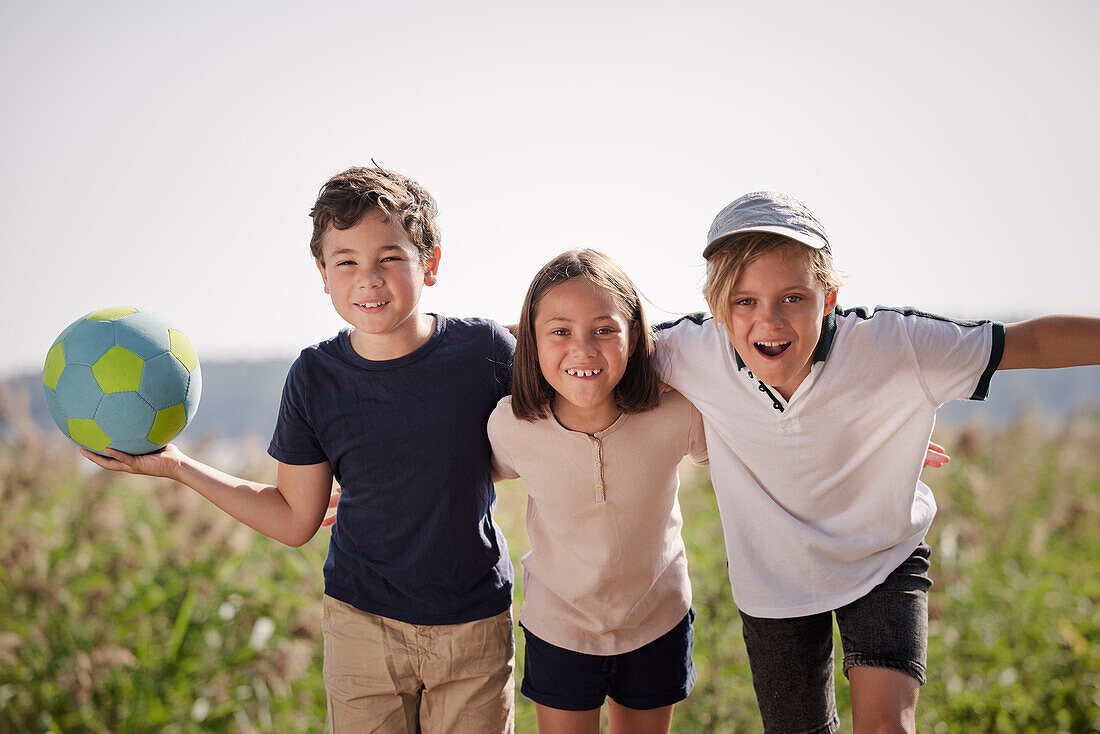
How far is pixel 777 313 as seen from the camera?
2.22 m

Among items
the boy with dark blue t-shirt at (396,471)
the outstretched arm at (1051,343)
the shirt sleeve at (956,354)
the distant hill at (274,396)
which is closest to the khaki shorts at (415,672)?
the boy with dark blue t-shirt at (396,471)

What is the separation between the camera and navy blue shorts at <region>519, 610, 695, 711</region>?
2.48 metres

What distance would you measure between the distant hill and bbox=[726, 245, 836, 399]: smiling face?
4015mm

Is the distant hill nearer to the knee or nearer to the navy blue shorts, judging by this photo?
the navy blue shorts

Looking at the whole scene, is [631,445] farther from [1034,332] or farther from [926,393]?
[1034,332]

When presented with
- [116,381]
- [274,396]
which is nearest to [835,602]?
[116,381]

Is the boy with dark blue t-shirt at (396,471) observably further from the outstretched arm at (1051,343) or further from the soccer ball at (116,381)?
the outstretched arm at (1051,343)

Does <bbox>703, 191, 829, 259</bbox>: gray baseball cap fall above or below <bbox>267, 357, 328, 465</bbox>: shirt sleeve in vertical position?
above

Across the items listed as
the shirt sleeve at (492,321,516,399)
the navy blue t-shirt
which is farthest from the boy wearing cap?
the navy blue t-shirt

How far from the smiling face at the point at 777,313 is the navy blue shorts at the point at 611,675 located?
0.89 m

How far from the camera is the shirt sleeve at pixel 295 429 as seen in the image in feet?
8.28

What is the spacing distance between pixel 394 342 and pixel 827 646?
1650mm

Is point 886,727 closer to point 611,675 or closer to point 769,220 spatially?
point 611,675

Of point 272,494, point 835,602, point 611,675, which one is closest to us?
point 835,602
